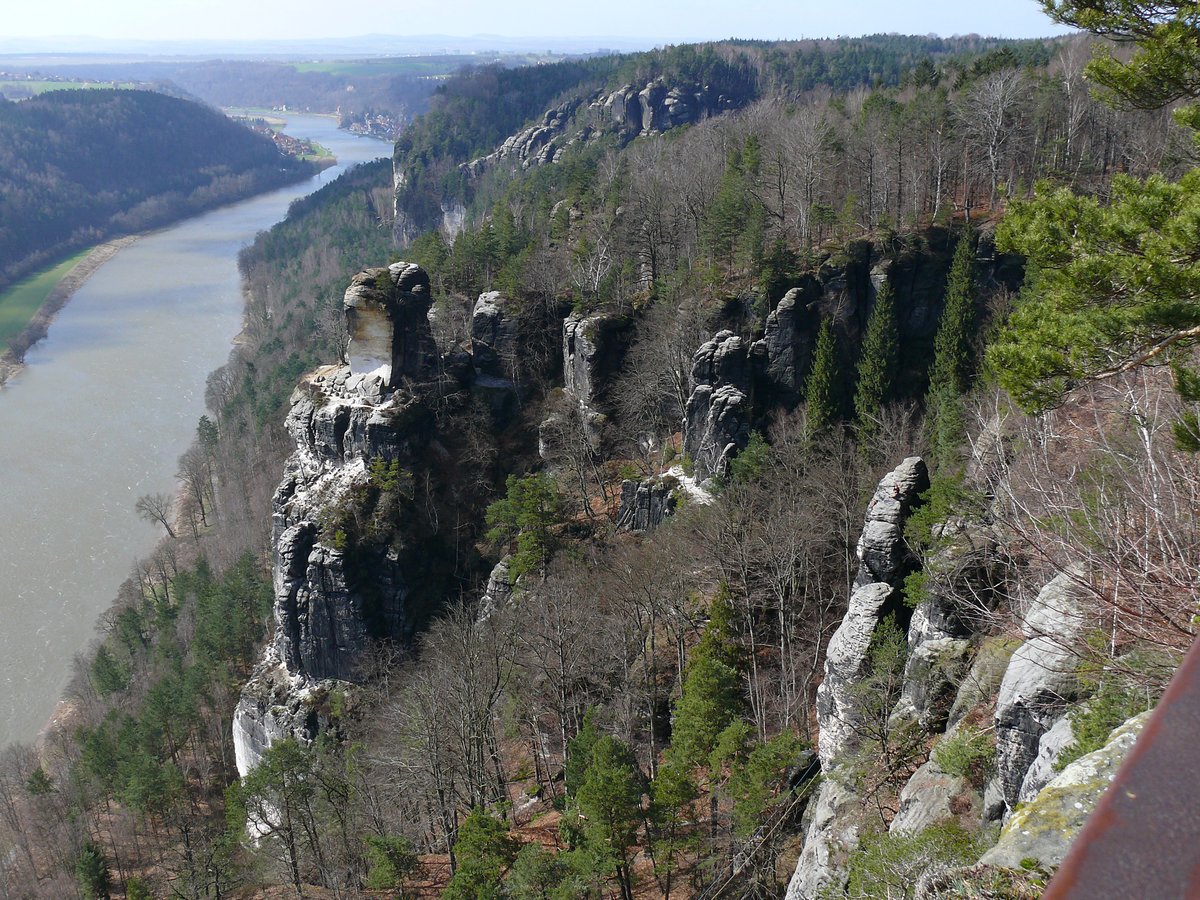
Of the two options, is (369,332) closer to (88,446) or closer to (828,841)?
(828,841)

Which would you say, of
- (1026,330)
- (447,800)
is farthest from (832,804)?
(447,800)

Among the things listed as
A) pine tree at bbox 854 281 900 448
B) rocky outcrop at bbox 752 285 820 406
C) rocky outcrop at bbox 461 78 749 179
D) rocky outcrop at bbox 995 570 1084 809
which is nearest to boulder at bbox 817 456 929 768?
rocky outcrop at bbox 995 570 1084 809

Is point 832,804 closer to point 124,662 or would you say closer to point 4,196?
point 124,662

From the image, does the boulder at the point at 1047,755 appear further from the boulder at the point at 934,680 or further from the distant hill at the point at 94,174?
the distant hill at the point at 94,174

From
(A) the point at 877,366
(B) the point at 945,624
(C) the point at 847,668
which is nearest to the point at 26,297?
(A) the point at 877,366

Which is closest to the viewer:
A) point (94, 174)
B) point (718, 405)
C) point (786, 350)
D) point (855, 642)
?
point (855, 642)

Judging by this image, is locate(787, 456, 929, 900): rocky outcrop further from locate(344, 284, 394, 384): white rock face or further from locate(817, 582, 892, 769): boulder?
locate(344, 284, 394, 384): white rock face
